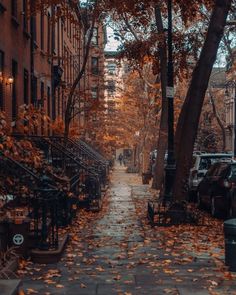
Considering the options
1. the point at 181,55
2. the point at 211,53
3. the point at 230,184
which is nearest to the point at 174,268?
the point at 230,184

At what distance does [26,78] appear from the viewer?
22.4m

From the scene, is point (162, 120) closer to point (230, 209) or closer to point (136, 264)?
point (230, 209)

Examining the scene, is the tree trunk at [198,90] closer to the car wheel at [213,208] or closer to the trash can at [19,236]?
the car wheel at [213,208]

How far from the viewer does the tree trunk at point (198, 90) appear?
15281 mm

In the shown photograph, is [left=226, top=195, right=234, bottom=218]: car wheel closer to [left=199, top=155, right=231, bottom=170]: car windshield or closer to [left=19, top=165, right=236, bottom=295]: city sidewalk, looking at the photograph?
[left=19, top=165, right=236, bottom=295]: city sidewalk

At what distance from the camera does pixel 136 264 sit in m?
9.54

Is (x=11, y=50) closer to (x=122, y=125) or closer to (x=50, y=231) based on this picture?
(x=50, y=231)

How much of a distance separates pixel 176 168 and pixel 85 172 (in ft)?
14.9

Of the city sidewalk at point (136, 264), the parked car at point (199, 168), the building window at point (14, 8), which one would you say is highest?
the building window at point (14, 8)

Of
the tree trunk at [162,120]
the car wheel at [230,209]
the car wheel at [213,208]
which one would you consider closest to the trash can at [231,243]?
the car wheel at [230,209]

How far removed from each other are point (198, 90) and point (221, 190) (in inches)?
105

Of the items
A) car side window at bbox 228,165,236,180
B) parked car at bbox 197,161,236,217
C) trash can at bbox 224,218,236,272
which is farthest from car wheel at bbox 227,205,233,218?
trash can at bbox 224,218,236,272

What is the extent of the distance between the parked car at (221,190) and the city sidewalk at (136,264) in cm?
88

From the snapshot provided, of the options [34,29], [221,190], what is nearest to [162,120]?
[34,29]
